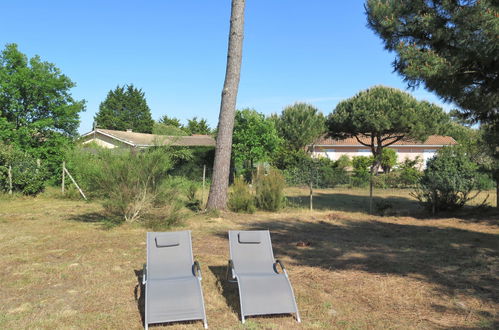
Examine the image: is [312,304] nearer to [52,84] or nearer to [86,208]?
[86,208]

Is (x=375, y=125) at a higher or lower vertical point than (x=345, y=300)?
higher

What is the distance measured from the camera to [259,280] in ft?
15.7

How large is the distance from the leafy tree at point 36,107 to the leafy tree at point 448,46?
1442cm

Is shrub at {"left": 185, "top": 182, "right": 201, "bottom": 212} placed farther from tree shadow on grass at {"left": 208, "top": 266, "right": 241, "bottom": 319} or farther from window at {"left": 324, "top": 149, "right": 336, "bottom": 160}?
window at {"left": 324, "top": 149, "right": 336, "bottom": 160}

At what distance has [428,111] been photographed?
3034cm

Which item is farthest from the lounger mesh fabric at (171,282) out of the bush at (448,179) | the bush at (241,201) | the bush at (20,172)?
the bush at (20,172)

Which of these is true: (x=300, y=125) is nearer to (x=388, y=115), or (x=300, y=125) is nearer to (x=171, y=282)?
(x=388, y=115)

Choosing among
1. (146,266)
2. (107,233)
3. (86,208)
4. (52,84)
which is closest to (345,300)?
(146,266)

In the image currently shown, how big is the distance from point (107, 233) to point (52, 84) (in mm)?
12476

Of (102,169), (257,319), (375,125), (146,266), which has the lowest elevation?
(257,319)

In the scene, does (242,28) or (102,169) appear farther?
(242,28)

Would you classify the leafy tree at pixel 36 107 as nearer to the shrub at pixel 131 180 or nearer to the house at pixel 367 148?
the shrub at pixel 131 180

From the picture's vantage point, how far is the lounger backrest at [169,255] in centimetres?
512

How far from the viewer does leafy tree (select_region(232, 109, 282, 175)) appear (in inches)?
961
